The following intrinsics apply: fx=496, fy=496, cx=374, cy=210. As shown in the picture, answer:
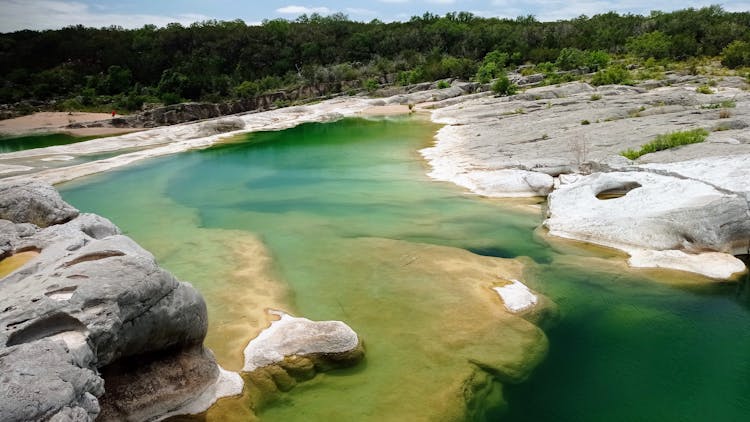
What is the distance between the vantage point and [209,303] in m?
11.7

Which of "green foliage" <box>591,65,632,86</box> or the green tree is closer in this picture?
"green foliage" <box>591,65,632,86</box>

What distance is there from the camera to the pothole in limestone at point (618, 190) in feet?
55.3

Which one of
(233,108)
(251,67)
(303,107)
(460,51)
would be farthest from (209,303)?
(460,51)

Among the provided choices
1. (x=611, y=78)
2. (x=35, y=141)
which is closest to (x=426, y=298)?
(x=611, y=78)

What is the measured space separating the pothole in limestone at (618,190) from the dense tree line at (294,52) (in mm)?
46762

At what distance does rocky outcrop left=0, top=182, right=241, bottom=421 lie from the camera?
5371 millimetres

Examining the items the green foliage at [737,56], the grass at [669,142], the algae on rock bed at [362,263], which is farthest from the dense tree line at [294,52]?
the algae on rock bed at [362,263]

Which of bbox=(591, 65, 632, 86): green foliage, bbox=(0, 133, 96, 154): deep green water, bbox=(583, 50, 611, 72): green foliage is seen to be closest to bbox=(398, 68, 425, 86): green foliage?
bbox=(583, 50, 611, 72): green foliage

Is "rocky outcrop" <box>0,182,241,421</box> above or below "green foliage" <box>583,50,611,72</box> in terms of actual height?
below

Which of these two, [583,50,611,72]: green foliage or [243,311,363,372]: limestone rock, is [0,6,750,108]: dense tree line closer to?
[583,50,611,72]: green foliage

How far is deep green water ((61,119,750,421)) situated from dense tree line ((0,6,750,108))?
47275 mm

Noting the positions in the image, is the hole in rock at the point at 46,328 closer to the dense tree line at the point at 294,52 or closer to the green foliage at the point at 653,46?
the dense tree line at the point at 294,52

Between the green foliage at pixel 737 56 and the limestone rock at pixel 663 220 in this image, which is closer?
the limestone rock at pixel 663 220

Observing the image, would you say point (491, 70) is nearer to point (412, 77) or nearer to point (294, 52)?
point (412, 77)
